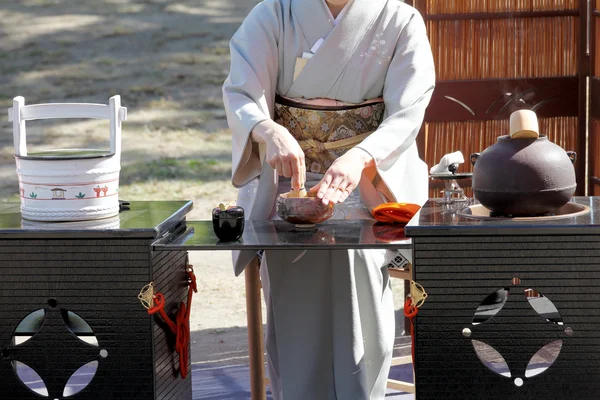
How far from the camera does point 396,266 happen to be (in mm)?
4246

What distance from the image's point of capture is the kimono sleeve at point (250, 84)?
352 cm

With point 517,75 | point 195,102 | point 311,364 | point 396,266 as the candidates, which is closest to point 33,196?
point 311,364

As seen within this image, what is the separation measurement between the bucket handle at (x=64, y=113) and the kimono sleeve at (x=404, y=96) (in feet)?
2.60

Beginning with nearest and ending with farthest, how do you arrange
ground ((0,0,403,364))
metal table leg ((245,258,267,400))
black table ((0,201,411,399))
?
black table ((0,201,411,399)) → metal table leg ((245,258,267,400)) → ground ((0,0,403,364))

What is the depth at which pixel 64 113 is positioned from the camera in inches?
132

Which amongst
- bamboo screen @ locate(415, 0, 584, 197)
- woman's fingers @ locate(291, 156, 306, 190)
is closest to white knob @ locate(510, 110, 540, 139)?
woman's fingers @ locate(291, 156, 306, 190)

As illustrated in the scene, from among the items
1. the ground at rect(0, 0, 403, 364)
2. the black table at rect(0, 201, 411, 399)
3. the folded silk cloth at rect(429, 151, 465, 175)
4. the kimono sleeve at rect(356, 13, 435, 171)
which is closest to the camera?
the black table at rect(0, 201, 411, 399)

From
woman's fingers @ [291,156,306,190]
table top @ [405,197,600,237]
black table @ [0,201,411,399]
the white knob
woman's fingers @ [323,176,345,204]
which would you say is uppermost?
the white knob

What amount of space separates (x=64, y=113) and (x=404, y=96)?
1.15 m

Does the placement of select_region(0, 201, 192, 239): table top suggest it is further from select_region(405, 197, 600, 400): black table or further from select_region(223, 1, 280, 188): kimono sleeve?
select_region(405, 197, 600, 400): black table

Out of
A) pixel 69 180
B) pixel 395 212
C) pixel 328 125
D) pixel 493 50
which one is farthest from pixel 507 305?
pixel 493 50

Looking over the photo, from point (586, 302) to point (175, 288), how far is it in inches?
52.2

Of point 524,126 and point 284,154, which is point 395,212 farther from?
point 524,126

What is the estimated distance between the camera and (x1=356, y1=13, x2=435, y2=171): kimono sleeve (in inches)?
135
